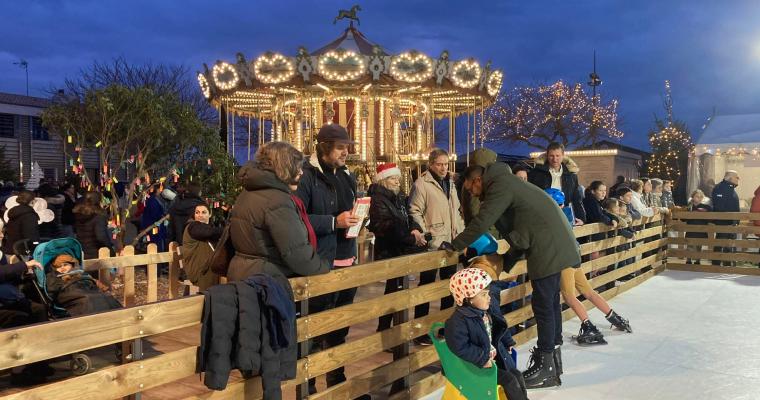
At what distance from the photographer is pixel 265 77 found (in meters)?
13.5

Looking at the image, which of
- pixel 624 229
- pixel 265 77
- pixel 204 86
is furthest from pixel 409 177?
pixel 624 229

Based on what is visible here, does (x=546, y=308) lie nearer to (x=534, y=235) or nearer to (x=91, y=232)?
(x=534, y=235)

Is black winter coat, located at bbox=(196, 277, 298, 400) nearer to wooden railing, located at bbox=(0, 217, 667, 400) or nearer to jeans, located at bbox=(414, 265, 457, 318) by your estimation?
wooden railing, located at bbox=(0, 217, 667, 400)

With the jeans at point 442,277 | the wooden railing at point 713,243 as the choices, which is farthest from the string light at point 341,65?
the jeans at point 442,277

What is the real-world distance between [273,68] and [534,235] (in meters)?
10.1

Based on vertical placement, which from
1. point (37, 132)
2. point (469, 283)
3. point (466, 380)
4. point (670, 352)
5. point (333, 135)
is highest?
point (37, 132)

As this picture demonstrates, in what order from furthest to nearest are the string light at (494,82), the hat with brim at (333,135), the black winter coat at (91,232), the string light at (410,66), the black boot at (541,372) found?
the string light at (494,82) < the string light at (410,66) < the black winter coat at (91,232) < the black boot at (541,372) < the hat with brim at (333,135)

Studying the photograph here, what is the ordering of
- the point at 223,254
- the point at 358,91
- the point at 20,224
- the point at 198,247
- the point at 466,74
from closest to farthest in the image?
the point at 223,254 → the point at 198,247 → the point at 20,224 → the point at 466,74 → the point at 358,91

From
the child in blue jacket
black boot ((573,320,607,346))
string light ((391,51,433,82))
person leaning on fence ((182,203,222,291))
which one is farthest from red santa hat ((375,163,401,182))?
string light ((391,51,433,82))

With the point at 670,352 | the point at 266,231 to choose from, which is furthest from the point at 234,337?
the point at 670,352

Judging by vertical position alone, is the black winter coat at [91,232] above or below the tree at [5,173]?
below

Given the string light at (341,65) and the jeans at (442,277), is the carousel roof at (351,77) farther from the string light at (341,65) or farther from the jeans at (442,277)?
the jeans at (442,277)

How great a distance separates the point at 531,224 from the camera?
4414 millimetres

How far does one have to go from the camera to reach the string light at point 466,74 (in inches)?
547
